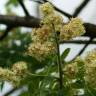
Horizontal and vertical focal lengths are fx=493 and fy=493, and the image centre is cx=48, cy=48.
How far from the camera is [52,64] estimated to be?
1186mm

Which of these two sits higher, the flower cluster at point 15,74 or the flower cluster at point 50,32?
the flower cluster at point 50,32

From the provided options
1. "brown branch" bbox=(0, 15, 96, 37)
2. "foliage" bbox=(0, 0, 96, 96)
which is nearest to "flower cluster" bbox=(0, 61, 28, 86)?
"foliage" bbox=(0, 0, 96, 96)

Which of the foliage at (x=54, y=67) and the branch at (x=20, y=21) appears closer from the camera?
the foliage at (x=54, y=67)

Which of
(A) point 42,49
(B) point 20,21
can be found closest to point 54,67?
(A) point 42,49

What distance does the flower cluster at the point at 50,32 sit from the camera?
3.47ft

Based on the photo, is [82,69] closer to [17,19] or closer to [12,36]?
[17,19]

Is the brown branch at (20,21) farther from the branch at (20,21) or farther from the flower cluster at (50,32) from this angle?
the flower cluster at (50,32)

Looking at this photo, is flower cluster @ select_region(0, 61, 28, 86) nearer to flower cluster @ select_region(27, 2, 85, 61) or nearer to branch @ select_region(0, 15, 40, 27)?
flower cluster @ select_region(27, 2, 85, 61)

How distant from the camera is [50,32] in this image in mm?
1071

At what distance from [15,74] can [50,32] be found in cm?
12

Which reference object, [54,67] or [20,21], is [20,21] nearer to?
[20,21]

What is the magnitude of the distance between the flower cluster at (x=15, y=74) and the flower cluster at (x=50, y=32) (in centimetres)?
5

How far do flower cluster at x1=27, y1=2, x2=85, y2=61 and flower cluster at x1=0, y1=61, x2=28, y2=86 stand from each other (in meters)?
0.05

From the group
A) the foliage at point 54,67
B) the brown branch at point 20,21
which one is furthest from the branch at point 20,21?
the foliage at point 54,67
